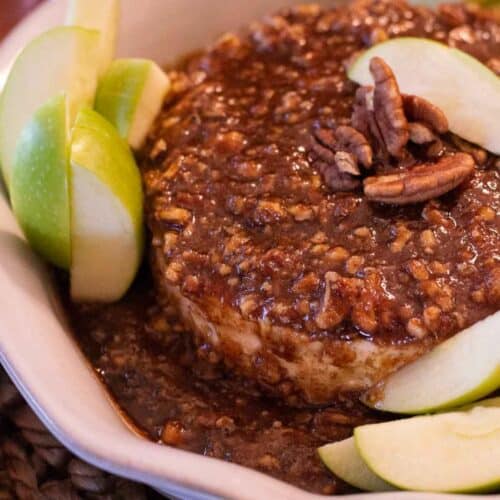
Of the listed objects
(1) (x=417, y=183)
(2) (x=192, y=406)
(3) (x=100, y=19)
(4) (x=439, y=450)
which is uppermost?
(3) (x=100, y=19)

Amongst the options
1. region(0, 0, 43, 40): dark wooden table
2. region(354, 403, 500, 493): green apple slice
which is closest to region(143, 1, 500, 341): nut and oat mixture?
region(354, 403, 500, 493): green apple slice

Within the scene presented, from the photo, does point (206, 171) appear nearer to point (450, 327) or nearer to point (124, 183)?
point (124, 183)

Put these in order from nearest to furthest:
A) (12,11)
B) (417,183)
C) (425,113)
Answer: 1. (417,183)
2. (425,113)
3. (12,11)

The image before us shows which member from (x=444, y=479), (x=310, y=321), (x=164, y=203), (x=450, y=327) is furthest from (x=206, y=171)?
(x=444, y=479)

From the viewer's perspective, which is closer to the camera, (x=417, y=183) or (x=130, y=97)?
(x=417, y=183)

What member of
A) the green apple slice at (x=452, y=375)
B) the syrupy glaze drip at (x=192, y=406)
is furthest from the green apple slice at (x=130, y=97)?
the green apple slice at (x=452, y=375)

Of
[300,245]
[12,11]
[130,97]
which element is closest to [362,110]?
[300,245]

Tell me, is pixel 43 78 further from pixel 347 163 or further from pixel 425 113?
pixel 425 113
